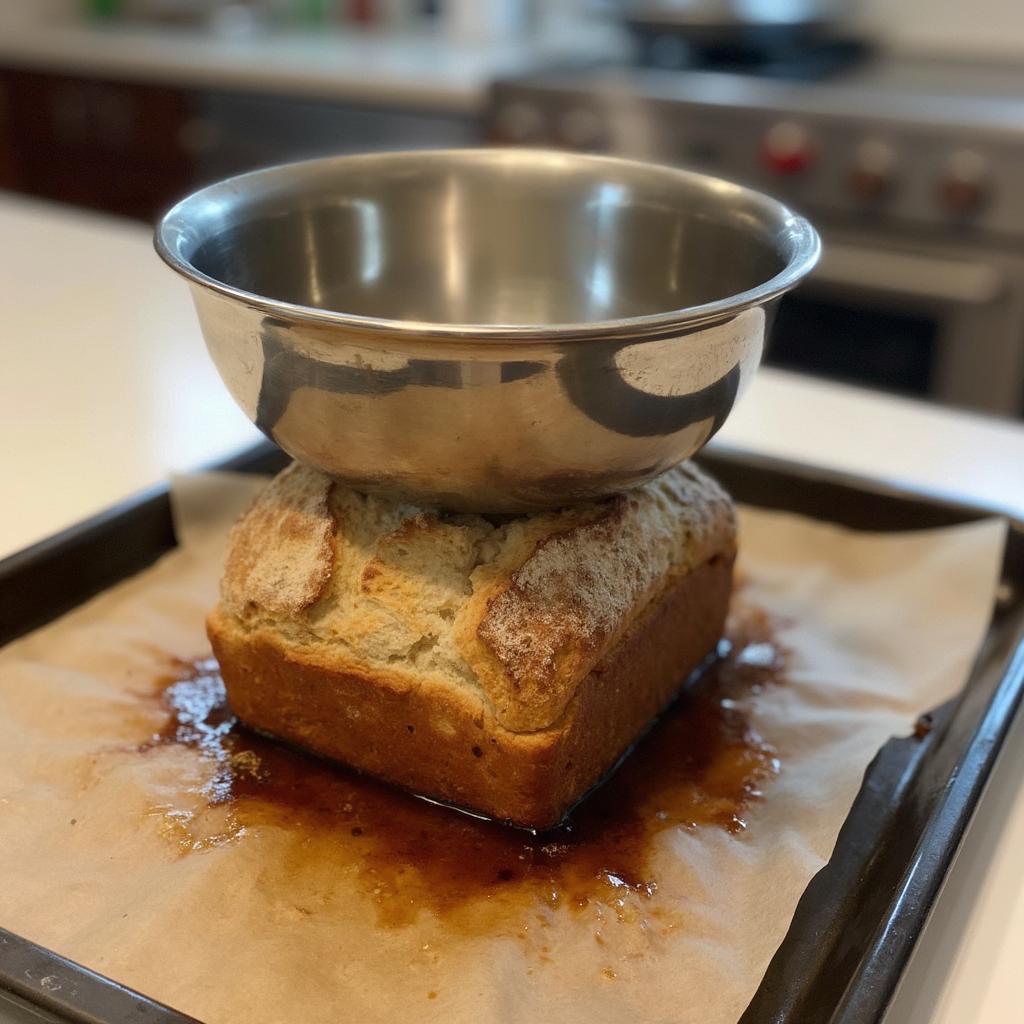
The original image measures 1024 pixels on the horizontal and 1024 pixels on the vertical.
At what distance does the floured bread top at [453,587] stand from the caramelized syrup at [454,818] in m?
0.09

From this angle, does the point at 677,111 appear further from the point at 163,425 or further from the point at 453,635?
the point at 453,635

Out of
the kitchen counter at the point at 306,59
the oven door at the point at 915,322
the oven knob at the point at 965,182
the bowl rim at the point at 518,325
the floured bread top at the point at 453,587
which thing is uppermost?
the bowl rim at the point at 518,325

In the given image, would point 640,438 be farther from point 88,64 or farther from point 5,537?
point 88,64

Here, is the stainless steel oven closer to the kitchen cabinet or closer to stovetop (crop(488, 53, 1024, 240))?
stovetop (crop(488, 53, 1024, 240))

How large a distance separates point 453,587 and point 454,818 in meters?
0.15

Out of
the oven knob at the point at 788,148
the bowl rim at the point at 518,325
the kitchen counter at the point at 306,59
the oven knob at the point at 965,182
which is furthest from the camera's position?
the kitchen counter at the point at 306,59

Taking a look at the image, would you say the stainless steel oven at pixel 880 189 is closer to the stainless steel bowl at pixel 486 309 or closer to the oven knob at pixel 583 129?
the oven knob at pixel 583 129

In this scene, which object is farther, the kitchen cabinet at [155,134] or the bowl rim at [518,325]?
the kitchen cabinet at [155,134]

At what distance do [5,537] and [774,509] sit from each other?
0.70 m

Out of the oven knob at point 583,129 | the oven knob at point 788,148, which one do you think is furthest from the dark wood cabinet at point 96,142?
the oven knob at point 788,148

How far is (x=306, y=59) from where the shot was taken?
245 centimetres

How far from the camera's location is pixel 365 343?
1.90 ft

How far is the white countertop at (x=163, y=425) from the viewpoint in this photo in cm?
99

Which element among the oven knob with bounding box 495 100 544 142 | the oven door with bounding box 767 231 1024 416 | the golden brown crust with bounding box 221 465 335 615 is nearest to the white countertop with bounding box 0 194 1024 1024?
the golden brown crust with bounding box 221 465 335 615
